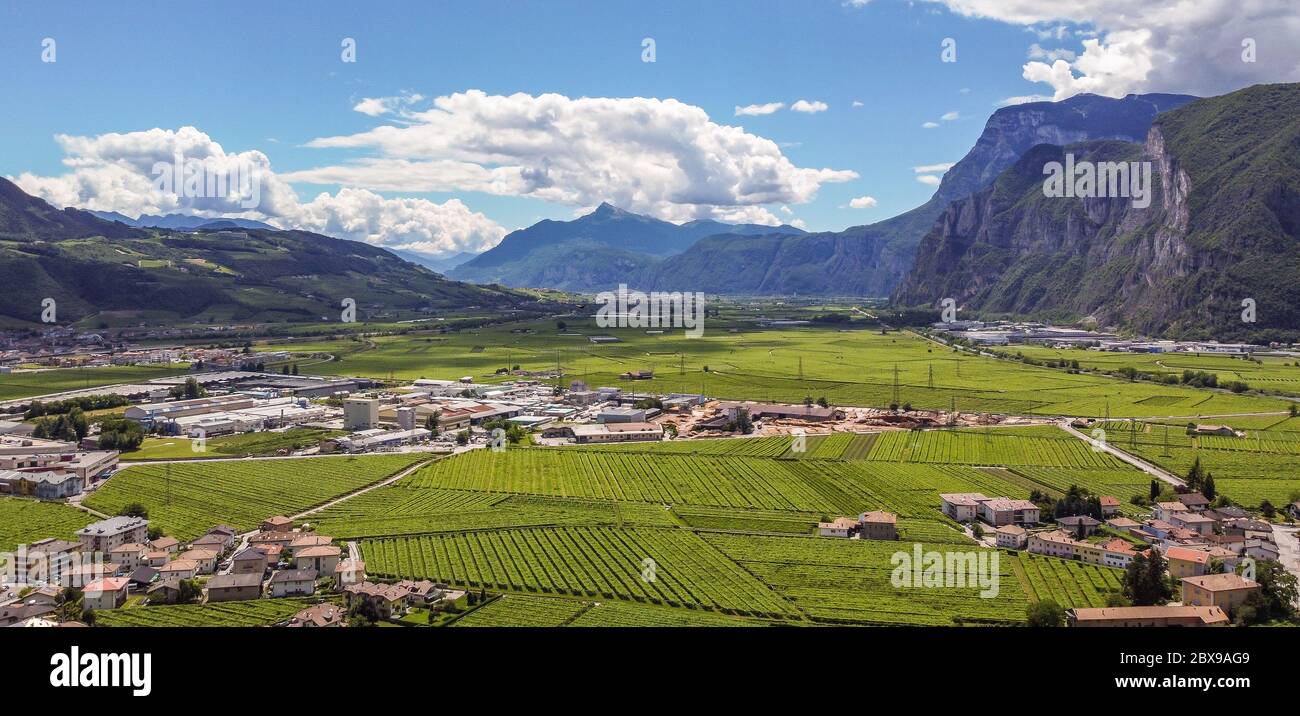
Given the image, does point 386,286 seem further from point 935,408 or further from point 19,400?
point 935,408

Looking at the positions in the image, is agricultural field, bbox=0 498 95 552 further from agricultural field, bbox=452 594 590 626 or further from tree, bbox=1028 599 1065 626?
tree, bbox=1028 599 1065 626

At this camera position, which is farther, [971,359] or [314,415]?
[971,359]

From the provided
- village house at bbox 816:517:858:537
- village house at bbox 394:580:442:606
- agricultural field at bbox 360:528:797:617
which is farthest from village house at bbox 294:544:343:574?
village house at bbox 816:517:858:537

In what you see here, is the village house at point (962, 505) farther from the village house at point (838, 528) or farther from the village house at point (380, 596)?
the village house at point (380, 596)

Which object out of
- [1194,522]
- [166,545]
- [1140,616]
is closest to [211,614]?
[166,545]
